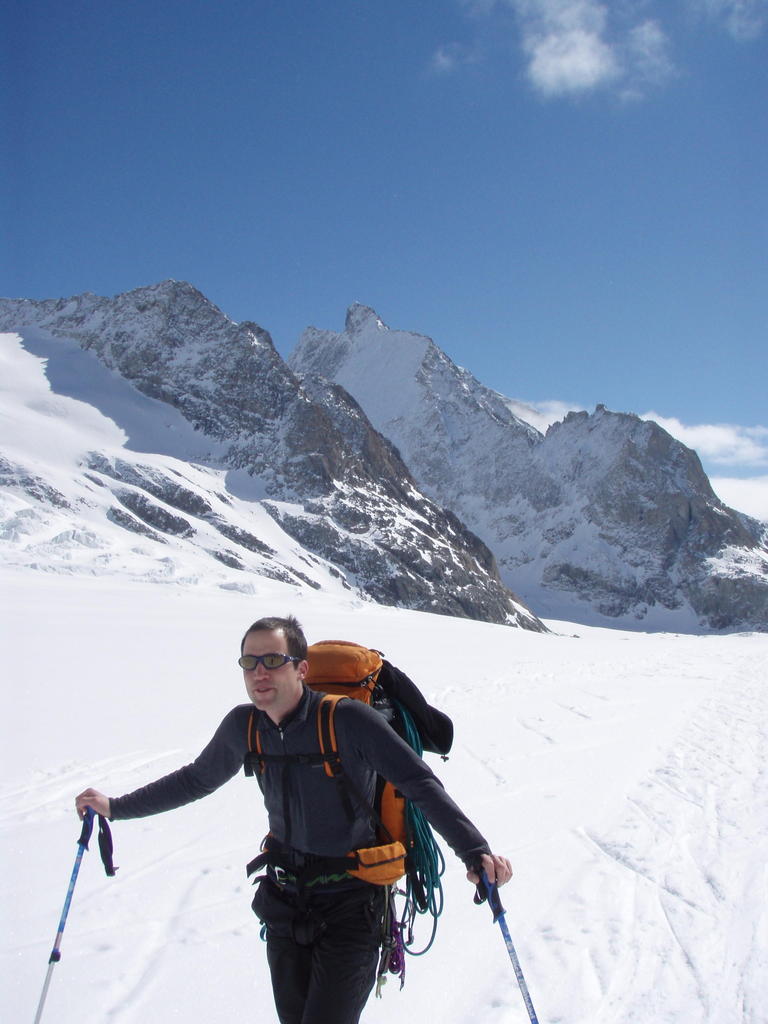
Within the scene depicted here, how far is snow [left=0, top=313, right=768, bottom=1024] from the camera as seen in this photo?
4059 millimetres

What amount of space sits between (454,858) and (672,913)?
1.78 m

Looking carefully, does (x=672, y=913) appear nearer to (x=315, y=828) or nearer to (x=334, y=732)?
(x=315, y=828)

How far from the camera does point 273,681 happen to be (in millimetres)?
3027

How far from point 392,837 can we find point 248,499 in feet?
344

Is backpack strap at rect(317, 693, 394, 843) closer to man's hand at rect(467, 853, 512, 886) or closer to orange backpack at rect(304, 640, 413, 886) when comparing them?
orange backpack at rect(304, 640, 413, 886)

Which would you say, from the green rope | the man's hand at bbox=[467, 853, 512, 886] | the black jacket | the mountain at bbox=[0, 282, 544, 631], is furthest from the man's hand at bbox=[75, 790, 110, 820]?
the mountain at bbox=[0, 282, 544, 631]

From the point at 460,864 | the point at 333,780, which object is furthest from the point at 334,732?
the point at 460,864

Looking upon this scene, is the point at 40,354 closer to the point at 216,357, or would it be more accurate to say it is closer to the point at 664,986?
the point at 216,357

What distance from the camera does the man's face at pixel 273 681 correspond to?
303cm

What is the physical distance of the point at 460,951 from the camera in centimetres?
454

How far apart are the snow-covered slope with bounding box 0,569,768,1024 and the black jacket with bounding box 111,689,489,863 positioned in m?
1.58

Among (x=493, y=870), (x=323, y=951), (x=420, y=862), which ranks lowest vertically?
(x=323, y=951)

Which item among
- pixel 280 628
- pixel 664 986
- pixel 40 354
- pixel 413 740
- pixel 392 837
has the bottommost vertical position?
pixel 664 986

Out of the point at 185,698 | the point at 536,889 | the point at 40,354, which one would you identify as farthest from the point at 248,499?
the point at 536,889
